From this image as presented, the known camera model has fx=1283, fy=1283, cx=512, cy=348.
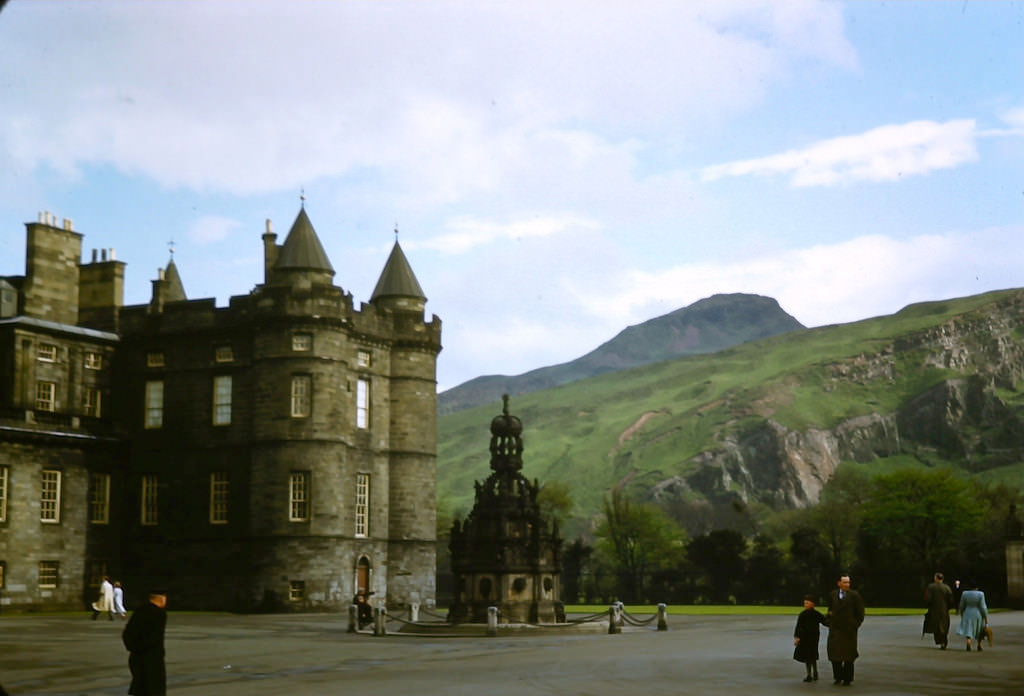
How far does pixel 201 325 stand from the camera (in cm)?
5984

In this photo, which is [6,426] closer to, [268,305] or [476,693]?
[268,305]

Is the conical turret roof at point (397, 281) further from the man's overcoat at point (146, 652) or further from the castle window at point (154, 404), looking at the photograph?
the man's overcoat at point (146, 652)

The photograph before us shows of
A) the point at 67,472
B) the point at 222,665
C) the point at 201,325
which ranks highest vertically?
the point at 201,325

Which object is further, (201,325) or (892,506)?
(892,506)

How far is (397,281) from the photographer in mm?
66688

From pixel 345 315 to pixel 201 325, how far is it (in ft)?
22.6

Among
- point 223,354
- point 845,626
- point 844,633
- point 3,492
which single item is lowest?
point 844,633

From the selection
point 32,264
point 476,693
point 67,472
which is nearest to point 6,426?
point 67,472

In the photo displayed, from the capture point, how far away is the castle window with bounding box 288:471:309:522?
56562mm

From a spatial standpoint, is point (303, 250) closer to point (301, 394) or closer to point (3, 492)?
point (301, 394)

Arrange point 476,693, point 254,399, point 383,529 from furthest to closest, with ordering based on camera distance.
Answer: point 383,529
point 254,399
point 476,693

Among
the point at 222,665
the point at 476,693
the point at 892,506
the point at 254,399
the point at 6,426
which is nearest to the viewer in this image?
the point at 476,693

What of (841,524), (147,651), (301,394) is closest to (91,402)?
(301,394)

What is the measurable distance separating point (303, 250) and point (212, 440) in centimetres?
971
